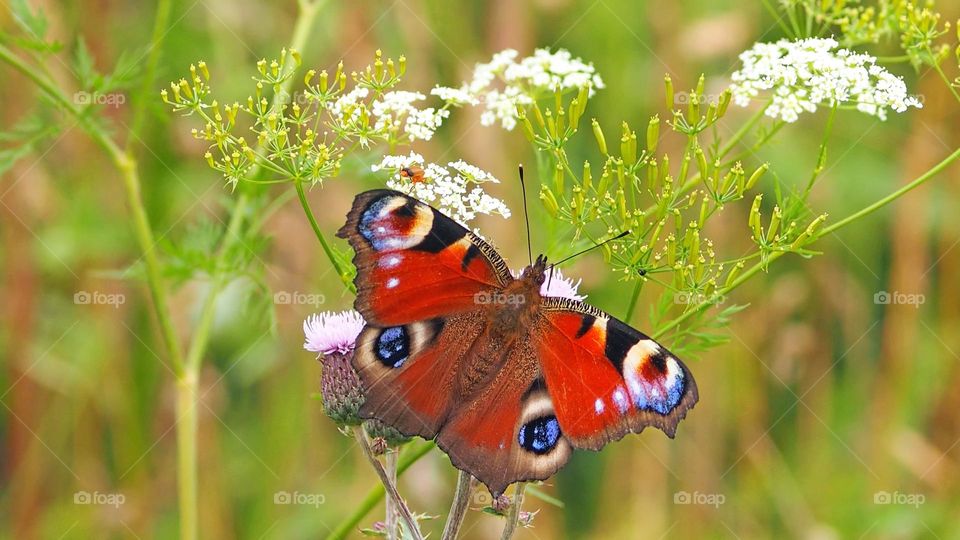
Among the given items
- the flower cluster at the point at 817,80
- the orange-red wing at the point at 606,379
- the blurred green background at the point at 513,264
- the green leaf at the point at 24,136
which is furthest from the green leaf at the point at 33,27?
the flower cluster at the point at 817,80

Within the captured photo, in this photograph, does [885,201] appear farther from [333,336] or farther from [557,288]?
[333,336]

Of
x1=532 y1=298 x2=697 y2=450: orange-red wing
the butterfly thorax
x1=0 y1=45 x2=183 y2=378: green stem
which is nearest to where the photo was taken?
x1=532 y1=298 x2=697 y2=450: orange-red wing

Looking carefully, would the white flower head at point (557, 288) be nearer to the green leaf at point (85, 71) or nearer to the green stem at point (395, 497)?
the green stem at point (395, 497)

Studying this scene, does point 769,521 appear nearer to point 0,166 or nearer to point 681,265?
point 681,265

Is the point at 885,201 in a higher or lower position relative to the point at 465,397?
higher

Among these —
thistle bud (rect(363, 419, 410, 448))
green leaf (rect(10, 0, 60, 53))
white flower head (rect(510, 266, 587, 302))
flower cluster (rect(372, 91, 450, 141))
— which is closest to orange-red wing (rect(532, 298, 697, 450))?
white flower head (rect(510, 266, 587, 302))

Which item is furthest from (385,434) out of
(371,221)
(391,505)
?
(371,221)

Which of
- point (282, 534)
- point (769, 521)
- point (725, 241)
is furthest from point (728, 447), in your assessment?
point (282, 534)

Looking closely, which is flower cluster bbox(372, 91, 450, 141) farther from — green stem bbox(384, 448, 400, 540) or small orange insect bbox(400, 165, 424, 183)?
green stem bbox(384, 448, 400, 540)
